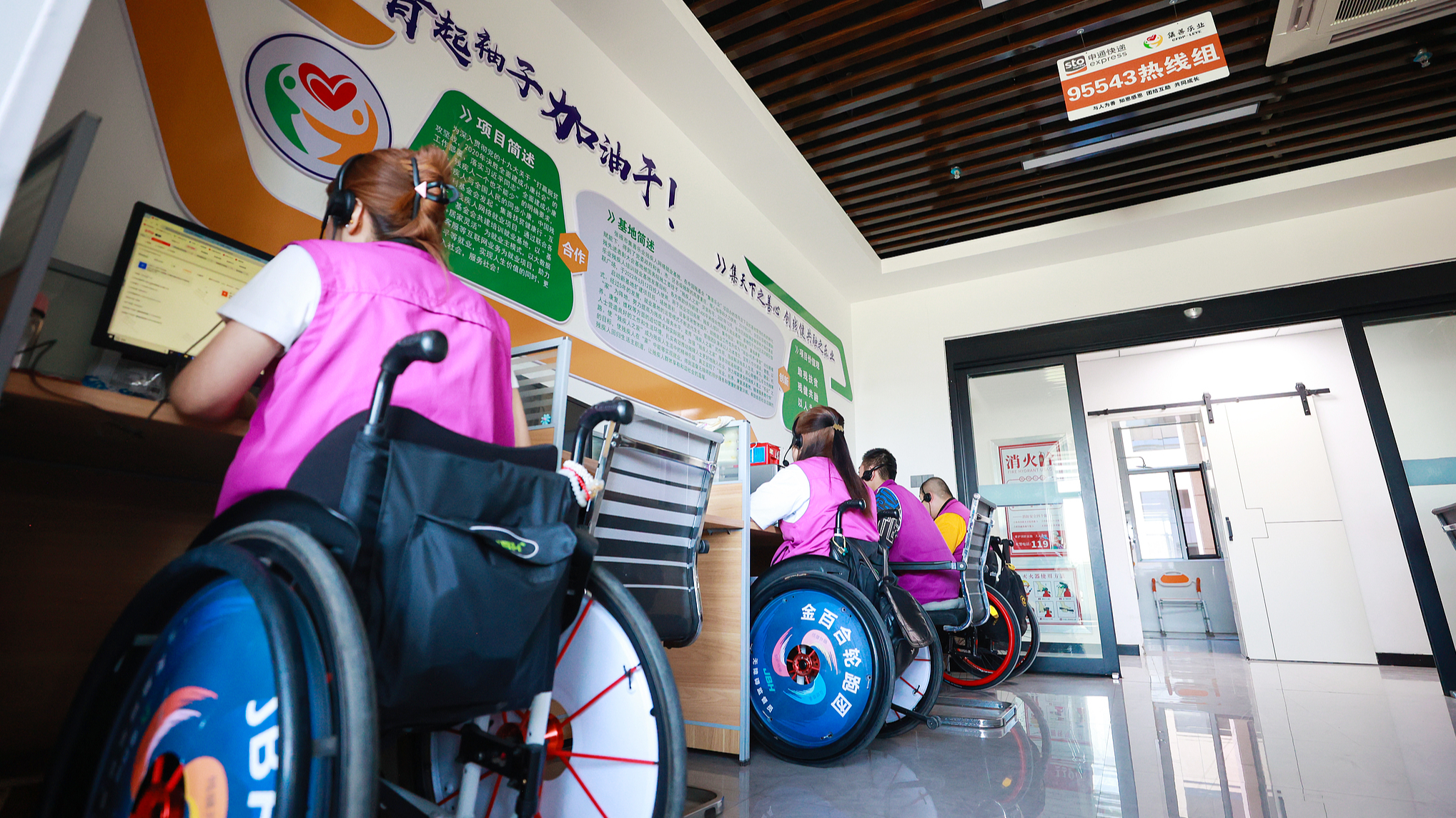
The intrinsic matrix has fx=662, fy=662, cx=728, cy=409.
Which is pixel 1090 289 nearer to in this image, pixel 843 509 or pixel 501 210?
pixel 843 509

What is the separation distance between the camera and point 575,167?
2645 mm

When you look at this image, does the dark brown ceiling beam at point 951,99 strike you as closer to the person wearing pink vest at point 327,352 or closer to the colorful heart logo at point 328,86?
the colorful heart logo at point 328,86

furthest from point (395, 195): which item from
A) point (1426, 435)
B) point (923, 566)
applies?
point (1426, 435)

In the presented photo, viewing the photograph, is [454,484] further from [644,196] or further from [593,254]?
[644,196]

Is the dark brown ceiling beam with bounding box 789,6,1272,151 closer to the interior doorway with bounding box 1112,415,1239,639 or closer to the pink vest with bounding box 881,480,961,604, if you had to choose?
the pink vest with bounding box 881,480,961,604

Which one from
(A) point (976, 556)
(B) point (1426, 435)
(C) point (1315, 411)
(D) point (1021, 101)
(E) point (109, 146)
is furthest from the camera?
(C) point (1315, 411)

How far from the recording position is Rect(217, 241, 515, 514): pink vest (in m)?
0.83

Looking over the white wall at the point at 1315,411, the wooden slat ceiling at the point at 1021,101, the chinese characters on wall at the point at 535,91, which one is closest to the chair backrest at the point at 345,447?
the chinese characters on wall at the point at 535,91

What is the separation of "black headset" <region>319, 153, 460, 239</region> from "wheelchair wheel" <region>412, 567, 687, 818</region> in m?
0.65

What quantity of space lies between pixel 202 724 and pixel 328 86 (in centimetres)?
174

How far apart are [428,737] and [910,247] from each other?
4.63 meters

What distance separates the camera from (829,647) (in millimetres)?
1967

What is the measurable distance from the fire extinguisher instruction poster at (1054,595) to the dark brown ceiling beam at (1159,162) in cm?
249

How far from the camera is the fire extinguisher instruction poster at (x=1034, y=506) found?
14.9ft
